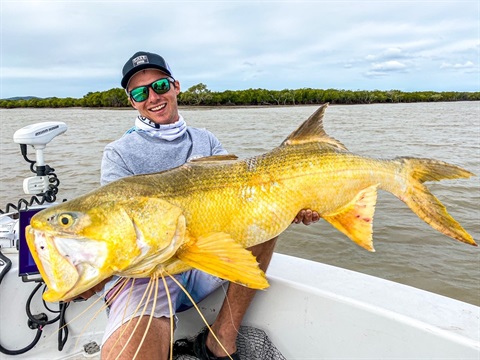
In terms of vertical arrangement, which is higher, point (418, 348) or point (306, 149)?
point (306, 149)

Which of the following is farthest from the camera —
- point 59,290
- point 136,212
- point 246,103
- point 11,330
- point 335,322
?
point 246,103

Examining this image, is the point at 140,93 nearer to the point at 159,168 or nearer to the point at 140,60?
the point at 140,60

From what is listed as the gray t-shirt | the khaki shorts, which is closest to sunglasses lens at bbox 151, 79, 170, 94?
the gray t-shirt

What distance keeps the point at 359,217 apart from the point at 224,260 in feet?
3.57

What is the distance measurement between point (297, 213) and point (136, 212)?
37.8 inches

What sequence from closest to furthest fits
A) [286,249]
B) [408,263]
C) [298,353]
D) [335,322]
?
[335,322], [298,353], [408,263], [286,249]

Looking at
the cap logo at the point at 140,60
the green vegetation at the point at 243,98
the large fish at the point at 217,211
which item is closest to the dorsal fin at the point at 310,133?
the large fish at the point at 217,211

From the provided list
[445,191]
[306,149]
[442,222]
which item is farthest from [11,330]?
[445,191]

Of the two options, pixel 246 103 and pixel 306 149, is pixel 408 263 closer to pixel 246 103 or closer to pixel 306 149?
pixel 306 149

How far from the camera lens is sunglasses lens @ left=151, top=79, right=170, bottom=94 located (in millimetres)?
3268

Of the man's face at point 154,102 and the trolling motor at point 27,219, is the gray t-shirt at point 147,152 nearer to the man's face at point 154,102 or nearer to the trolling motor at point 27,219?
the man's face at point 154,102

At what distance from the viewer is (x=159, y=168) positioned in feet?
10.7

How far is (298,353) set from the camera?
9.45 feet

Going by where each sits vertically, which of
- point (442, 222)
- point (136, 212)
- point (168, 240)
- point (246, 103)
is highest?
point (136, 212)
